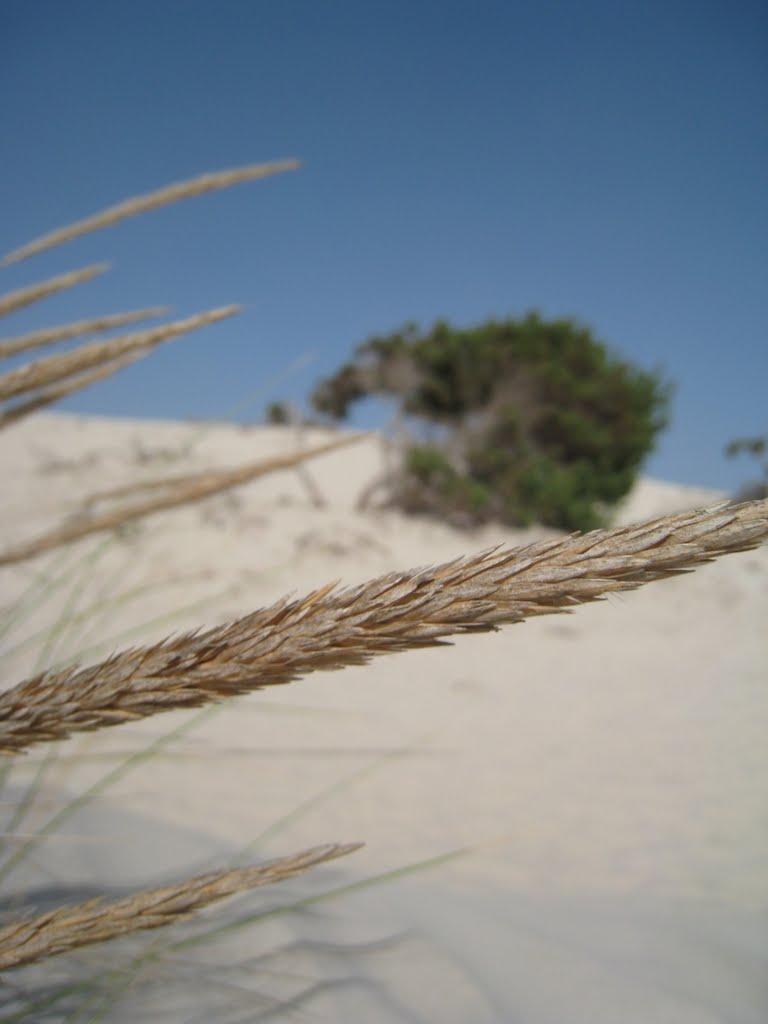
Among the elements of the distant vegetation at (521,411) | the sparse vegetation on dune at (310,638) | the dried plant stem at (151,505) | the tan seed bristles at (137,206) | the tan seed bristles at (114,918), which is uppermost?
the distant vegetation at (521,411)

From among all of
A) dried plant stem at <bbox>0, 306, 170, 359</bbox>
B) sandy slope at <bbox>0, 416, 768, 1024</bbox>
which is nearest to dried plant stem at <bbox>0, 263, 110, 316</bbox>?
dried plant stem at <bbox>0, 306, 170, 359</bbox>

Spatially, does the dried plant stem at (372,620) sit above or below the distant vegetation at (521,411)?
below

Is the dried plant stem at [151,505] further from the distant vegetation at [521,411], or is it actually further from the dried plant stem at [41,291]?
the distant vegetation at [521,411]

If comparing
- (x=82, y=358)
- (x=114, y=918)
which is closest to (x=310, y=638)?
(x=114, y=918)

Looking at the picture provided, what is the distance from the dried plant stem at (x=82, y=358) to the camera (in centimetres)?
77

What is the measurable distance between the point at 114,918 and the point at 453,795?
3068 mm

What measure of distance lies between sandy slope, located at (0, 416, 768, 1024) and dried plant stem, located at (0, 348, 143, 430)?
1.41 feet

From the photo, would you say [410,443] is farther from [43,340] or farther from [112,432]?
[43,340]

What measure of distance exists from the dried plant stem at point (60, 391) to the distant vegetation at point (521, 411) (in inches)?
365

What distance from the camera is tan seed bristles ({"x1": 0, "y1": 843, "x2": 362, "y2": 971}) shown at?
47cm

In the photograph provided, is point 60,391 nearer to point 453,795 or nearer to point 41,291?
point 41,291

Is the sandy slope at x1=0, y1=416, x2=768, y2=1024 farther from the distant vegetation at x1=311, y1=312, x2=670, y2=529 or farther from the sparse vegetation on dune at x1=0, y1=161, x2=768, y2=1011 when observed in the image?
the distant vegetation at x1=311, y1=312, x2=670, y2=529

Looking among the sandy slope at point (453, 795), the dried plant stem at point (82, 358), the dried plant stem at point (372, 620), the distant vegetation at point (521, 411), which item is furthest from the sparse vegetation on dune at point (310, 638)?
the distant vegetation at point (521, 411)

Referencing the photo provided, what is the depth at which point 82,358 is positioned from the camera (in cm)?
82
